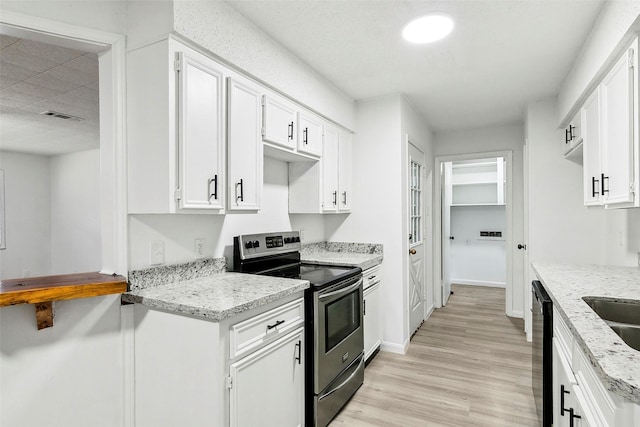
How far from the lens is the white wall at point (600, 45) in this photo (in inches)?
61.7

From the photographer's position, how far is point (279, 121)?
95.3 inches

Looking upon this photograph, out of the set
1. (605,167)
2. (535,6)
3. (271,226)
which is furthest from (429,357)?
(535,6)

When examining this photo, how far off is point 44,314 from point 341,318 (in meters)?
1.61

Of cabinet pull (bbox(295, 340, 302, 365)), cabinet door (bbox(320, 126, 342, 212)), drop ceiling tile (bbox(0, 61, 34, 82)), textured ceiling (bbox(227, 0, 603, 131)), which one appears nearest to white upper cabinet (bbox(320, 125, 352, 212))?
cabinet door (bbox(320, 126, 342, 212))

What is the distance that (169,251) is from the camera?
78.0 inches

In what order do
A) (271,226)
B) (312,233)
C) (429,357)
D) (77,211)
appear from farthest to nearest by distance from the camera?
(77,211) → (312,233) → (429,357) → (271,226)

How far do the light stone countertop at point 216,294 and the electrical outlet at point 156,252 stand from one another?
0.14 m

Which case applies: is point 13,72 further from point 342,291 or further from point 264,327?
point 342,291

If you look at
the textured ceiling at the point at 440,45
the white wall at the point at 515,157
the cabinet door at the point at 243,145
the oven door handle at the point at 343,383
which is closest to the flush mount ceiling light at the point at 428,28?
the textured ceiling at the point at 440,45

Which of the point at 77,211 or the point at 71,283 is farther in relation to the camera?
the point at 77,211

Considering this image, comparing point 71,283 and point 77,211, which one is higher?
point 77,211

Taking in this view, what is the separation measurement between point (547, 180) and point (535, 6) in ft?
6.89

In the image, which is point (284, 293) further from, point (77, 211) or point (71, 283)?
point (77, 211)

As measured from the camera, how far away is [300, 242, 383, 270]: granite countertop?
9.48ft
